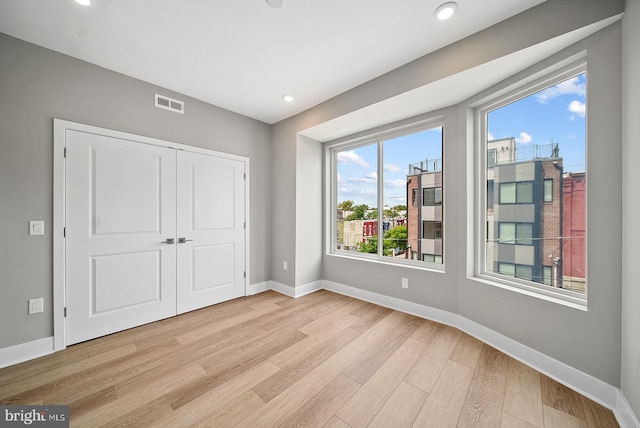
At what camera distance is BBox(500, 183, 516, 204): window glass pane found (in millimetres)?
2246

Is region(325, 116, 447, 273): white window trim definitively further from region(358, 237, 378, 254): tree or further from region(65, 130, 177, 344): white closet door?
region(65, 130, 177, 344): white closet door

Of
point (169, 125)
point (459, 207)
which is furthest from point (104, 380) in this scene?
point (459, 207)

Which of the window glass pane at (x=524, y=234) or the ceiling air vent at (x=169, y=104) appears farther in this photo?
the ceiling air vent at (x=169, y=104)

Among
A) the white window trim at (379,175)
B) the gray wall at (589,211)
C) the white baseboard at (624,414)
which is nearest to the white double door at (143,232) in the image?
the white window trim at (379,175)

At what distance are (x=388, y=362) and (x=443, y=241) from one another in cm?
145

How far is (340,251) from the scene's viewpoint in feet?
12.9

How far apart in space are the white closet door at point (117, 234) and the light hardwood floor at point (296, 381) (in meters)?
Answer: 0.27

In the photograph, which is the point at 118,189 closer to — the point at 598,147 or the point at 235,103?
the point at 235,103

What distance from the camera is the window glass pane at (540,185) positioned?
1.83m

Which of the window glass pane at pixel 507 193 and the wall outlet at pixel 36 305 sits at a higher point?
the window glass pane at pixel 507 193

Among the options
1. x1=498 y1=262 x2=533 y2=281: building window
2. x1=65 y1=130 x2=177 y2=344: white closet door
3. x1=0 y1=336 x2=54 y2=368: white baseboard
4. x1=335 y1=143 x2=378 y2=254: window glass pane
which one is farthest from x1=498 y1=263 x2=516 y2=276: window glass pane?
x1=0 y1=336 x2=54 y2=368: white baseboard

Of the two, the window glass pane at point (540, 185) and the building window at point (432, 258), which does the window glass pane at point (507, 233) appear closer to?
the window glass pane at point (540, 185)

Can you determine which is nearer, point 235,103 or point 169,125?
point 169,125

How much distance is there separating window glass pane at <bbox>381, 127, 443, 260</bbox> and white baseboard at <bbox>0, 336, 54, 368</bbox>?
3635 millimetres
